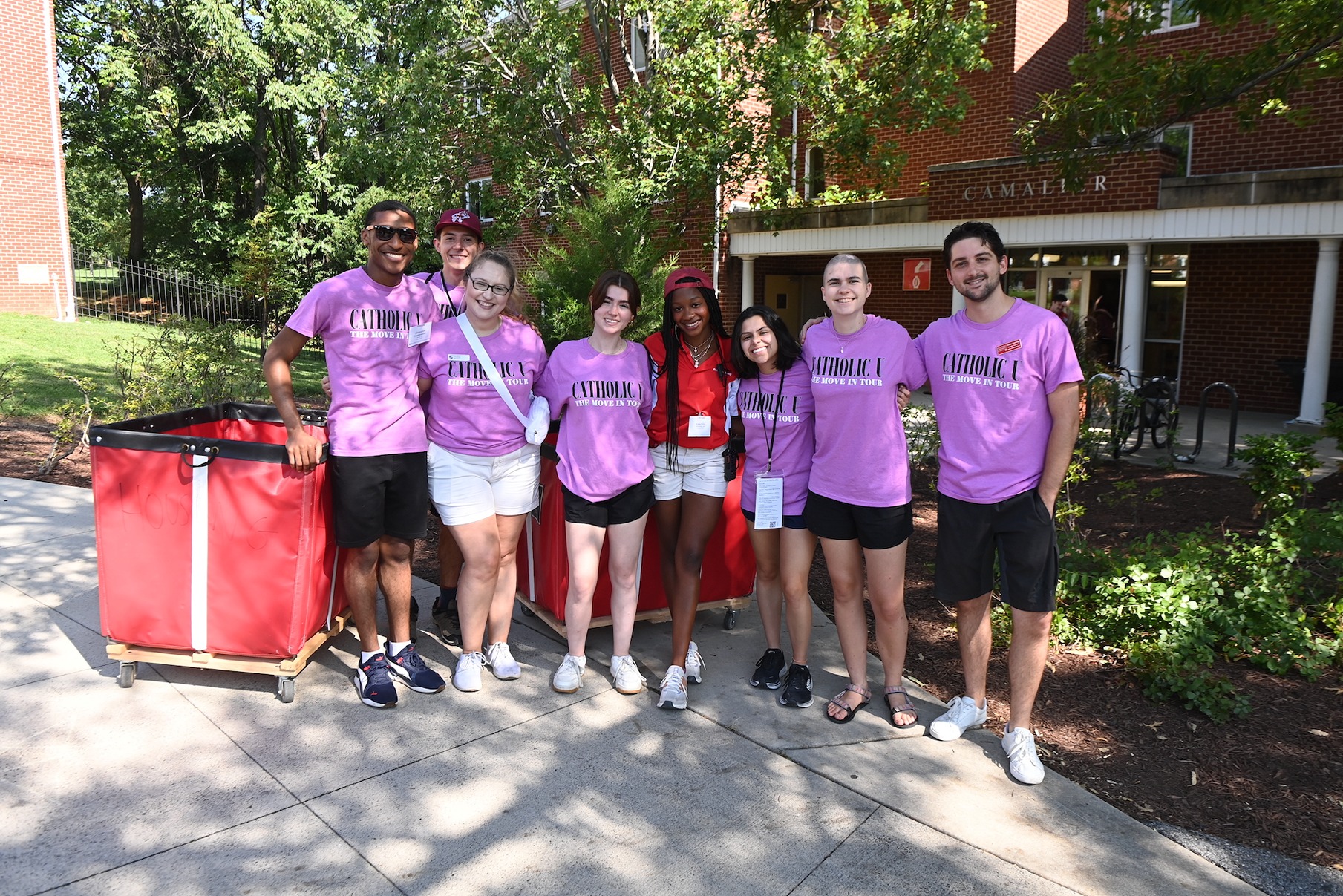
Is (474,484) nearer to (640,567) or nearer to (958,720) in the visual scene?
(640,567)

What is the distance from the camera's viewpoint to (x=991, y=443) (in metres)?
3.45

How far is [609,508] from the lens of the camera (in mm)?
4074

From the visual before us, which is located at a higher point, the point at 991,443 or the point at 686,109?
the point at 686,109

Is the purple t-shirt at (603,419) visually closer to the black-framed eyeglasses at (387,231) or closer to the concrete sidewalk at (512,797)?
the black-framed eyeglasses at (387,231)

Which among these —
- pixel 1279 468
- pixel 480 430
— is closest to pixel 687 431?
pixel 480 430

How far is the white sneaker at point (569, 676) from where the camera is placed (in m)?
4.09

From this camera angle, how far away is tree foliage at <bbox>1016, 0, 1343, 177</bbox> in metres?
6.10

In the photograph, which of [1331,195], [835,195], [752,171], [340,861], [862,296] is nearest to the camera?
[340,861]

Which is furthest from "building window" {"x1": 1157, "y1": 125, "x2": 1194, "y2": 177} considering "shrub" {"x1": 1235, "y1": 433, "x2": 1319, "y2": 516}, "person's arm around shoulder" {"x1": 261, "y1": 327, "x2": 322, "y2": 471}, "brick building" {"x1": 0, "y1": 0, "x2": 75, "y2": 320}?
"brick building" {"x1": 0, "y1": 0, "x2": 75, "y2": 320}

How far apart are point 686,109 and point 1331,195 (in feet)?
25.8

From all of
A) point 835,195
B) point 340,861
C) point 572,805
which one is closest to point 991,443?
point 572,805

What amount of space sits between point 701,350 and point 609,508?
80 centimetres

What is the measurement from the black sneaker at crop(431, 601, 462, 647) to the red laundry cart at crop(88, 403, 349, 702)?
0.88m

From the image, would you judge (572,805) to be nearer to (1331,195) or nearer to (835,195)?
(1331,195)
